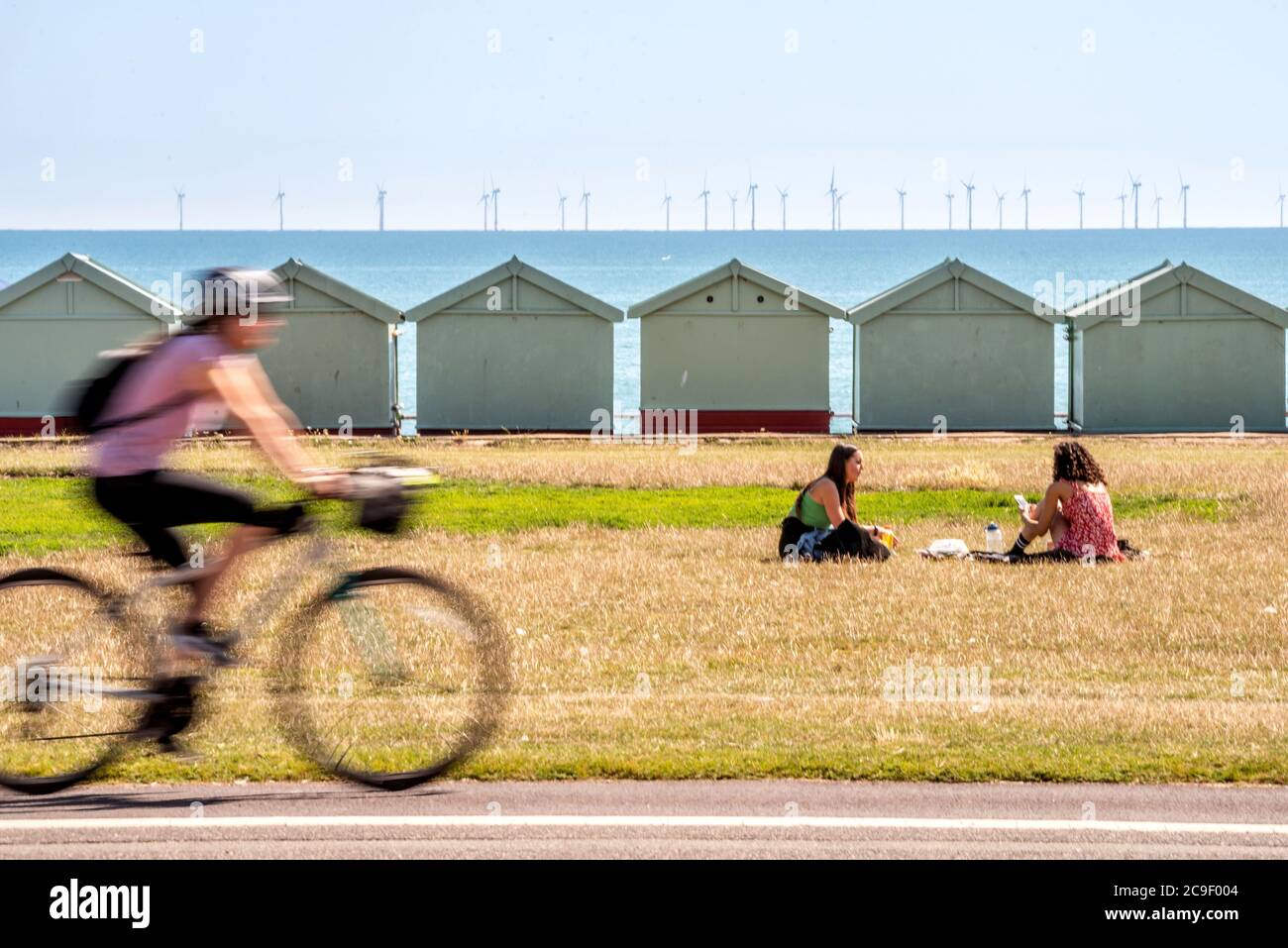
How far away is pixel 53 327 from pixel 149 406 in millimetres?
25535

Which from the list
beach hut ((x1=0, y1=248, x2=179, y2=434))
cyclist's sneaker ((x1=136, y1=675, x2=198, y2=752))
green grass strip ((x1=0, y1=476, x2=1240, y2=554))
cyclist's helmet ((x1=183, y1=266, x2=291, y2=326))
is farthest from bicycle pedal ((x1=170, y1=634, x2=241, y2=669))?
beach hut ((x1=0, y1=248, x2=179, y2=434))

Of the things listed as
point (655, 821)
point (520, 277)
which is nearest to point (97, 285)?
point (520, 277)

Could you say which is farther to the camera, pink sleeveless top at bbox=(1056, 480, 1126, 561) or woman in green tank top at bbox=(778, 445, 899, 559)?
woman in green tank top at bbox=(778, 445, 899, 559)

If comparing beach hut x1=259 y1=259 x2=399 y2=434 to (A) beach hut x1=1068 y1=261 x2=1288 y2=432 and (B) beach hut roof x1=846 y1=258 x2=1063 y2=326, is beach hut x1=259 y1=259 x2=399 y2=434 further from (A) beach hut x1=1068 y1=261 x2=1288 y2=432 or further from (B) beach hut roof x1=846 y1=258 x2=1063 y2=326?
A: (A) beach hut x1=1068 y1=261 x2=1288 y2=432

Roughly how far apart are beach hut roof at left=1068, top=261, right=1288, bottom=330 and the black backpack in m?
25.5

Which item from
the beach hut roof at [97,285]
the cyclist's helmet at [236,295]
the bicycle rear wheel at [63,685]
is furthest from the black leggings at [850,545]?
the beach hut roof at [97,285]

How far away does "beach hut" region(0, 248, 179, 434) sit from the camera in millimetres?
29562

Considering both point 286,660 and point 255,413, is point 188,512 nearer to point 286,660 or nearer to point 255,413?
point 255,413

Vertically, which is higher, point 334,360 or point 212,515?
point 334,360

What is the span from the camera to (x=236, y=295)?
5879 millimetres

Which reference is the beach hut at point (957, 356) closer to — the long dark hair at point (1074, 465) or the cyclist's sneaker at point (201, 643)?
the long dark hair at point (1074, 465)

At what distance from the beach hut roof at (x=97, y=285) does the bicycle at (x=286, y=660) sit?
24263 millimetres
